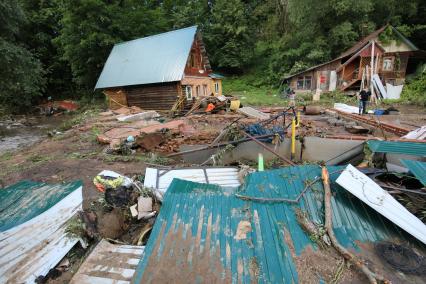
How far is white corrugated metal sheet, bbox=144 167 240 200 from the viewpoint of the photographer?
480 centimetres

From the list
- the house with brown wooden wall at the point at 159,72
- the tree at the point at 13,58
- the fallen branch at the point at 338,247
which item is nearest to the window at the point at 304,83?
the house with brown wooden wall at the point at 159,72

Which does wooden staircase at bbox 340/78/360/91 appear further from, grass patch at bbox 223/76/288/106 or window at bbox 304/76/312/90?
grass patch at bbox 223/76/288/106

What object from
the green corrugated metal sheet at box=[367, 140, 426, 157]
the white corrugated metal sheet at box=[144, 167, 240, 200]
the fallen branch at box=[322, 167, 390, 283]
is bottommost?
the white corrugated metal sheet at box=[144, 167, 240, 200]

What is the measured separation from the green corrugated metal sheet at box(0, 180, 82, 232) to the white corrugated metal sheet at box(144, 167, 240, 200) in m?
1.41

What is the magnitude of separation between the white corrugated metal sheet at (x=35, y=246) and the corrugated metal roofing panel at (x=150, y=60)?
12867mm

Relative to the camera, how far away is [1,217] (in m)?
3.69

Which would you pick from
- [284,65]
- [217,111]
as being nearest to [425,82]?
[284,65]

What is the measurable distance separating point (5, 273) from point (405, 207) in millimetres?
5012

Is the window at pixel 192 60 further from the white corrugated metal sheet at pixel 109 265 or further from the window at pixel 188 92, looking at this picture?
the white corrugated metal sheet at pixel 109 265

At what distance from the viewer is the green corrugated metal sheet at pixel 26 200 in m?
3.51

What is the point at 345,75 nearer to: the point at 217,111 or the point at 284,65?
the point at 284,65

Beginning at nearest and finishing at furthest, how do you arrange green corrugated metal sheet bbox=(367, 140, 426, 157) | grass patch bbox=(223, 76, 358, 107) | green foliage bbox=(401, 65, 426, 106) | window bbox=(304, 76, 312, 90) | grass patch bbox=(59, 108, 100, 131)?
green corrugated metal sheet bbox=(367, 140, 426, 157) < grass patch bbox=(59, 108, 100, 131) < green foliage bbox=(401, 65, 426, 106) < grass patch bbox=(223, 76, 358, 107) < window bbox=(304, 76, 312, 90)

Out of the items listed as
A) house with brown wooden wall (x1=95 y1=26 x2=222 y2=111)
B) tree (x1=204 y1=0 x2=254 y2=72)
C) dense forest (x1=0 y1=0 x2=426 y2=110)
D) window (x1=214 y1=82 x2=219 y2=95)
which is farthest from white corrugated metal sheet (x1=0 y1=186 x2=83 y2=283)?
tree (x1=204 y1=0 x2=254 y2=72)

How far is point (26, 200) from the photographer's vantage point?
406 centimetres
